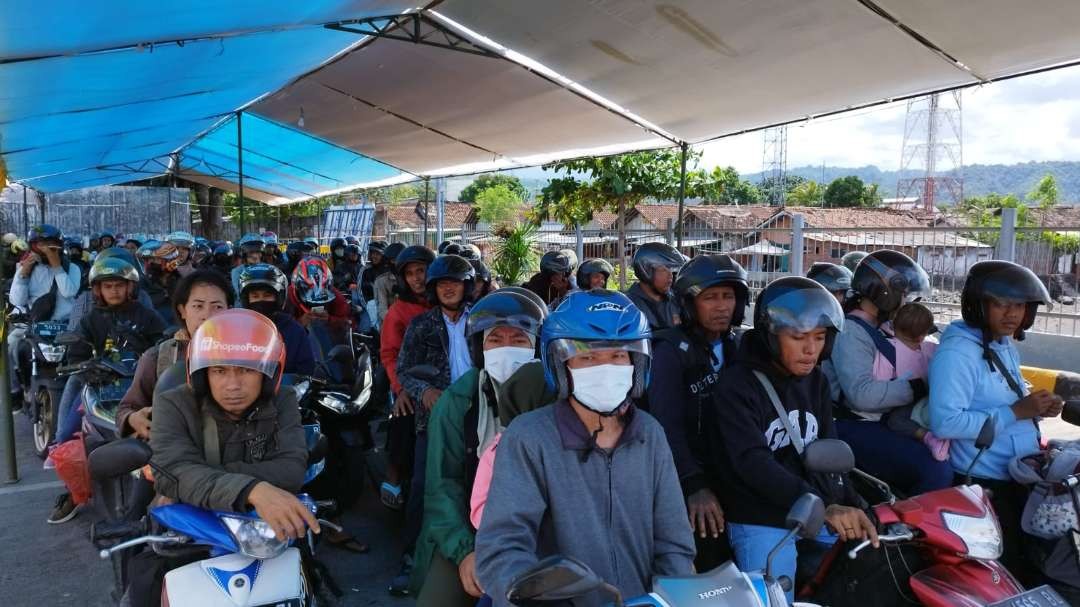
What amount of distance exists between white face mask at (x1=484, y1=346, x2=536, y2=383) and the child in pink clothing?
192 centimetres

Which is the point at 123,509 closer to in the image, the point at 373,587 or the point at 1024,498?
the point at 373,587

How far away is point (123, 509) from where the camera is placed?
12.3ft

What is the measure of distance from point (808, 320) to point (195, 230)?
32.0 meters

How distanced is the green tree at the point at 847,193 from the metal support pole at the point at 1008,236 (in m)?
55.0

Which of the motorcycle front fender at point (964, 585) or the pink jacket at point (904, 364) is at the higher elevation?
the pink jacket at point (904, 364)

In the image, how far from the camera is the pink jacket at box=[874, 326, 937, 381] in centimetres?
389

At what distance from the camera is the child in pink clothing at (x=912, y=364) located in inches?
147

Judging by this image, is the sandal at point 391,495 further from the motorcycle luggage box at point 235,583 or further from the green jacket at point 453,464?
the motorcycle luggage box at point 235,583

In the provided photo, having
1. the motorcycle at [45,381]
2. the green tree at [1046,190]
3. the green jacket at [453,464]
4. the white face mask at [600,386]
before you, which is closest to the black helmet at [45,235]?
the motorcycle at [45,381]

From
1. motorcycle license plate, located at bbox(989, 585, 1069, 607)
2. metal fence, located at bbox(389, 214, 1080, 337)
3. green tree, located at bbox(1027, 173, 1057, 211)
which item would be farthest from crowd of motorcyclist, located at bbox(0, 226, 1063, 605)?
green tree, located at bbox(1027, 173, 1057, 211)

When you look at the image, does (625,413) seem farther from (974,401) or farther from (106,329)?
(106,329)

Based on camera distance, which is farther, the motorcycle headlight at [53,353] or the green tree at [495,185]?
the green tree at [495,185]

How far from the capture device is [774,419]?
9.89ft

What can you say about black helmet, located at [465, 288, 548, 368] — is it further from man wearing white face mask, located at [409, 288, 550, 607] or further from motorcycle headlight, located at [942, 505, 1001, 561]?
motorcycle headlight, located at [942, 505, 1001, 561]
